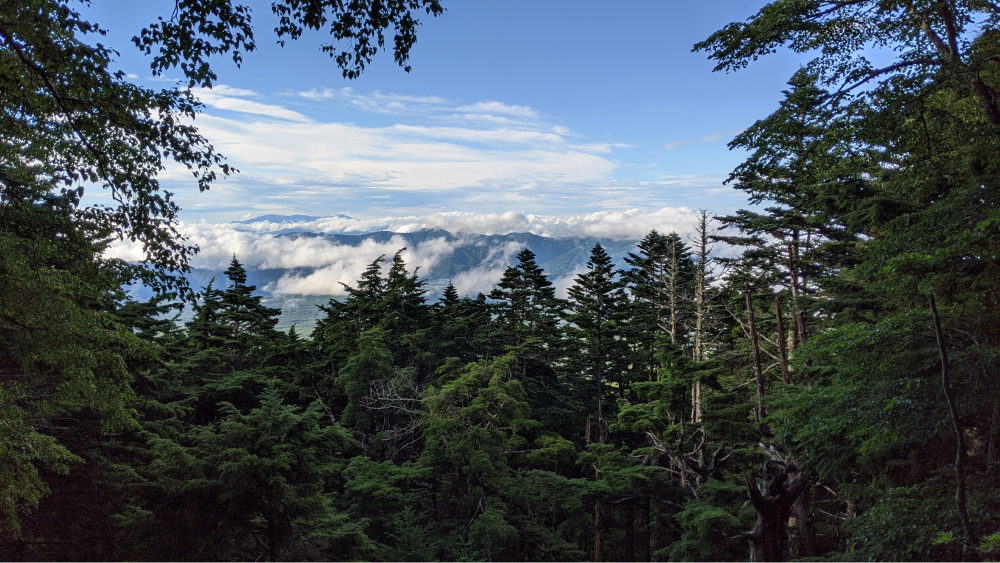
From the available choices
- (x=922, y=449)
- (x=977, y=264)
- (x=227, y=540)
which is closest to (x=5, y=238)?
(x=227, y=540)

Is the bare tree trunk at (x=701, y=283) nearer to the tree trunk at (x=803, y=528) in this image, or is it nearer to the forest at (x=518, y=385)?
the forest at (x=518, y=385)

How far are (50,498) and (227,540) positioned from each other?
18.2 feet

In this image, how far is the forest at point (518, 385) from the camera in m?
6.19

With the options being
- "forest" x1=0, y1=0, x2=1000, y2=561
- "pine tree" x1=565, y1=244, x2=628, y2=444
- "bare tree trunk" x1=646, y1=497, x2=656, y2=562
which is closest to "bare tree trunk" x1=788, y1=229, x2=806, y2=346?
"forest" x1=0, y1=0, x2=1000, y2=561

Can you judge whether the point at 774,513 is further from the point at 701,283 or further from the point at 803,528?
the point at 701,283

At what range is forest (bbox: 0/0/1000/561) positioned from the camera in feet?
20.3

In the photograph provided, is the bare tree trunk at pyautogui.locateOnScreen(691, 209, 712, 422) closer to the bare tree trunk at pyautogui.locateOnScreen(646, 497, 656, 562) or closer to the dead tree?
the bare tree trunk at pyautogui.locateOnScreen(646, 497, 656, 562)

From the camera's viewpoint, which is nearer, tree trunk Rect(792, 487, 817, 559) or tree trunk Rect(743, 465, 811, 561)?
tree trunk Rect(743, 465, 811, 561)

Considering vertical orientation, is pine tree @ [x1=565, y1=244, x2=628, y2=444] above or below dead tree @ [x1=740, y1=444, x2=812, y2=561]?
above

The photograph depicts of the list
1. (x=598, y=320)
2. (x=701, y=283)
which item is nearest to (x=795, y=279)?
(x=701, y=283)

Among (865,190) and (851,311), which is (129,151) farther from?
(865,190)

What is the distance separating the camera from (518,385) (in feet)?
60.1

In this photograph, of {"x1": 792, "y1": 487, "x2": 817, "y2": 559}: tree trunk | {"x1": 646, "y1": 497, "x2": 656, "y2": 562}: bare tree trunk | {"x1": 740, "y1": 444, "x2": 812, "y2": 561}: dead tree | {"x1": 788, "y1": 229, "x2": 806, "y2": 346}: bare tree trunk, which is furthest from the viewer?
{"x1": 646, "y1": 497, "x2": 656, "y2": 562}: bare tree trunk

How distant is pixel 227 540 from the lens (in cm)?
1126
